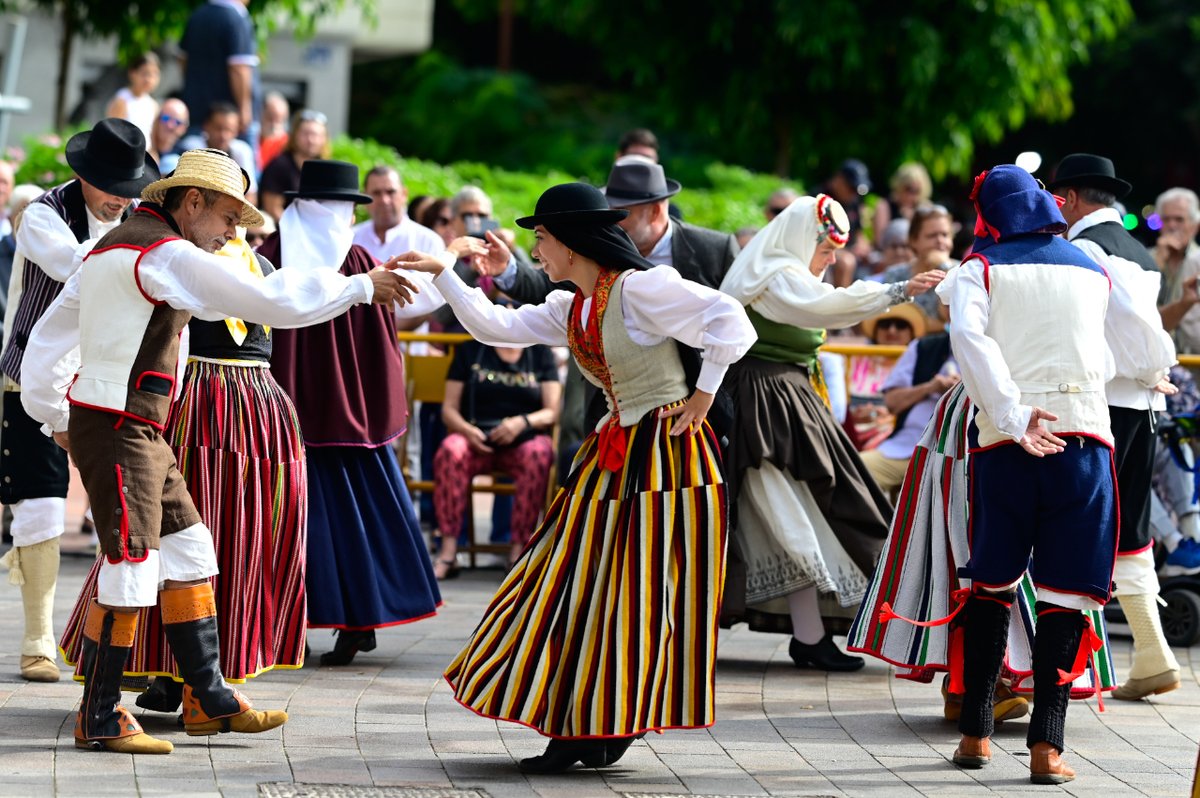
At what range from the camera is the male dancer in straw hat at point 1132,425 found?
715cm

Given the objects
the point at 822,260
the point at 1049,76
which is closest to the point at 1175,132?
the point at 1049,76

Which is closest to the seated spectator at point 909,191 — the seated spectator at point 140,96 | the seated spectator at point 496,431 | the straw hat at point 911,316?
the straw hat at point 911,316

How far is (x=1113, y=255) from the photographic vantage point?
7113 mm

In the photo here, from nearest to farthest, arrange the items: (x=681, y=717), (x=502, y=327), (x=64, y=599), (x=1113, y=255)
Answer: (x=681, y=717) → (x=502, y=327) → (x=1113, y=255) → (x=64, y=599)

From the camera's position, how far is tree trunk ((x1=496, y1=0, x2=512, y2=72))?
32.1 meters

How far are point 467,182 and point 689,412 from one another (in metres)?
10.9

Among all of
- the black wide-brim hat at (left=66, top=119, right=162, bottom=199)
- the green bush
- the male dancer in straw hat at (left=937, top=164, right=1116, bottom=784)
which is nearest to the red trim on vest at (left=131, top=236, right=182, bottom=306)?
the black wide-brim hat at (left=66, top=119, right=162, bottom=199)

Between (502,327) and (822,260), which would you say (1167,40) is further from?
(502,327)

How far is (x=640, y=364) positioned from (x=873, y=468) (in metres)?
4.13

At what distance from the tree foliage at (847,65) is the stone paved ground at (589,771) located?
15.4 meters

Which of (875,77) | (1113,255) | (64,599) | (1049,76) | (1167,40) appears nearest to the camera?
(1113,255)

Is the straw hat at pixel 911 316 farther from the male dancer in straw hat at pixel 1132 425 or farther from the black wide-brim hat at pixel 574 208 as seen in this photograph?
the black wide-brim hat at pixel 574 208

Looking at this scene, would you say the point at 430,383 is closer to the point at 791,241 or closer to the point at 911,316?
the point at 911,316

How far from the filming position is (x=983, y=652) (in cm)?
611
